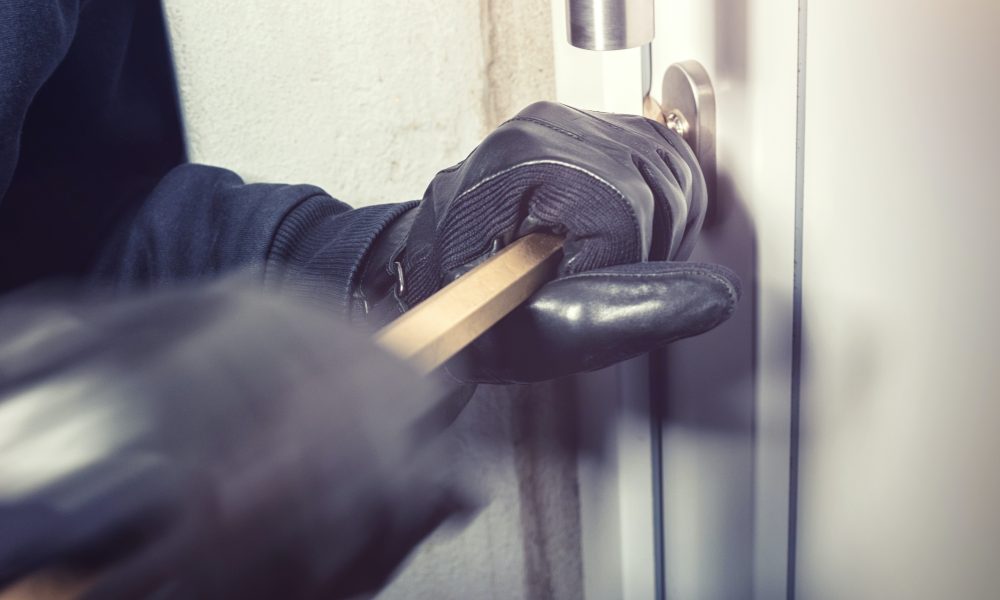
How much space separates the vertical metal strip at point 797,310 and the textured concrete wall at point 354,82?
27 cm

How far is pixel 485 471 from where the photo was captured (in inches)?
31.3

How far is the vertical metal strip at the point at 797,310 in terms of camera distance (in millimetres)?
458

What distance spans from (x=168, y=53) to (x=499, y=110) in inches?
10.4

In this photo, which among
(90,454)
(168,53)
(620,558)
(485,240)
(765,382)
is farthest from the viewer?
(620,558)

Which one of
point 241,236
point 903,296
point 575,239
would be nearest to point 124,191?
point 241,236

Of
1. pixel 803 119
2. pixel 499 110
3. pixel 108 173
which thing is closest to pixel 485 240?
pixel 803 119

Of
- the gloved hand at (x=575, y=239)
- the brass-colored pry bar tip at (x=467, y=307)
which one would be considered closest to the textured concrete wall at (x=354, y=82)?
the gloved hand at (x=575, y=239)

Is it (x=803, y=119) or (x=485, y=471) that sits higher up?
(x=803, y=119)

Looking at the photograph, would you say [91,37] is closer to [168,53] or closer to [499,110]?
[168,53]

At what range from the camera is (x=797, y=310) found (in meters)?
0.52

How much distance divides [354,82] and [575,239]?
1.10 feet

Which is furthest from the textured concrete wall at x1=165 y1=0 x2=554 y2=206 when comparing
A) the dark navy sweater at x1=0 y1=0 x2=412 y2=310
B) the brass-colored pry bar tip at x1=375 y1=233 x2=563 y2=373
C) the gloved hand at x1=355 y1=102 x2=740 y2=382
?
the brass-colored pry bar tip at x1=375 y1=233 x2=563 y2=373

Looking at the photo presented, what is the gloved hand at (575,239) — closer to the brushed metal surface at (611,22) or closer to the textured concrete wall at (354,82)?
the brushed metal surface at (611,22)

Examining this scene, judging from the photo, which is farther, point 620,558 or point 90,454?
point 620,558
